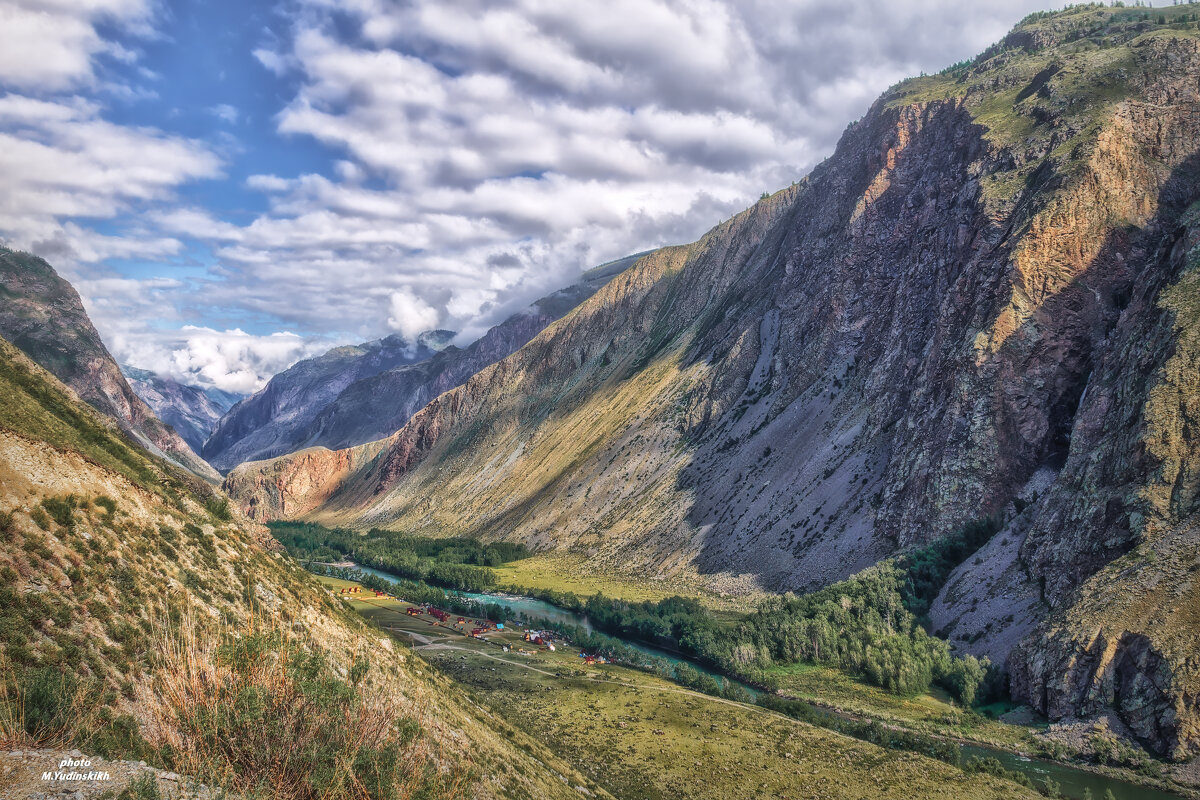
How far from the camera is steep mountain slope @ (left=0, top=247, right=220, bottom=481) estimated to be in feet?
489

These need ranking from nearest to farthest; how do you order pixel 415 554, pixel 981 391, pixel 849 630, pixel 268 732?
1. pixel 268 732
2. pixel 849 630
3. pixel 981 391
4. pixel 415 554

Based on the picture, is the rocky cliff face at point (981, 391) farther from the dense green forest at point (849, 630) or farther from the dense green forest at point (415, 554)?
the dense green forest at point (415, 554)

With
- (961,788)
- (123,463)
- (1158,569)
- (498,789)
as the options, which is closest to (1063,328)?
(1158,569)

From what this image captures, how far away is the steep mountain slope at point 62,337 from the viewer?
149125 millimetres

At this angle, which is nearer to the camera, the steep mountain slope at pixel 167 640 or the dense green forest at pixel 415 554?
the steep mountain slope at pixel 167 640

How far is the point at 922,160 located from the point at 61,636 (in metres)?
129

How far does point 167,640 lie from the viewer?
17.5 meters

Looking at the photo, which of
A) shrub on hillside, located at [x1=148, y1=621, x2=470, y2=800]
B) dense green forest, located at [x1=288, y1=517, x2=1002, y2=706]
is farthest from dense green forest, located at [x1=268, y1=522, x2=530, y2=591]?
shrub on hillside, located at [x1=148, y1=621, x2=470, y2=800]

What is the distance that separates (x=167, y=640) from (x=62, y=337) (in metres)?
183

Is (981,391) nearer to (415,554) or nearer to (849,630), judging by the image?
(849,630)

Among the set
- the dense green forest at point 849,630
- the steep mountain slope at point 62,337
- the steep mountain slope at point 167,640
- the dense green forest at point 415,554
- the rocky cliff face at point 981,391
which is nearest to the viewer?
the steep mountain slope at point 167,640

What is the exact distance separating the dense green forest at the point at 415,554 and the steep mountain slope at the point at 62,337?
4139 cm

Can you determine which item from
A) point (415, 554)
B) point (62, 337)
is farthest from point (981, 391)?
point (62, 337)

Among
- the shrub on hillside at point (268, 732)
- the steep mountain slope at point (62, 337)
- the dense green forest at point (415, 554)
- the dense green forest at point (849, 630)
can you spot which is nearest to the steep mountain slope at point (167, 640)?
the shrub on hillside at point (268, 732)
